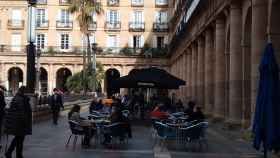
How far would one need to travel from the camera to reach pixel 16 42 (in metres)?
75.2

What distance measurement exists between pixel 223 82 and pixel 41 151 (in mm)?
14125

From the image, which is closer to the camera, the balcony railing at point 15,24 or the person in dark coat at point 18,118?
the person in dark coat at point 18,118

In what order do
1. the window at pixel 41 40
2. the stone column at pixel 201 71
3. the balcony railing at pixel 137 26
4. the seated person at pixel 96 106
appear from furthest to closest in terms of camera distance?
the balcony railing at pixel 137 26
the window at pixel 41 40
the stone column at pixel 201 71
the seated person at pixel 96 106

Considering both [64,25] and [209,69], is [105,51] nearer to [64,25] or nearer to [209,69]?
[64,25]

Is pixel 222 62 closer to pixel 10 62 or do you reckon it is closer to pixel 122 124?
pixel 122 124

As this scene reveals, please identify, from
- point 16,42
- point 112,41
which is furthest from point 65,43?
point 16,42

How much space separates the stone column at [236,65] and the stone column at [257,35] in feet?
12.8

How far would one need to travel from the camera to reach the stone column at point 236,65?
21391 millimetres

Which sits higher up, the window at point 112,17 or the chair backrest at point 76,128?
the window at point 112,17

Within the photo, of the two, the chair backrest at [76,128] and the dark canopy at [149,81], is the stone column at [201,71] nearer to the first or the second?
the dark canopy at [149,81]

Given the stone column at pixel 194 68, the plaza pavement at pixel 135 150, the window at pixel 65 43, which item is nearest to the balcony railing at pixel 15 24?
the window at pixel 65 43

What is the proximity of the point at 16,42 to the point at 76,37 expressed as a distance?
26.7ft

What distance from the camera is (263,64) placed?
11586 mm

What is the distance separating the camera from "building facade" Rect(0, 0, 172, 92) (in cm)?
7275
